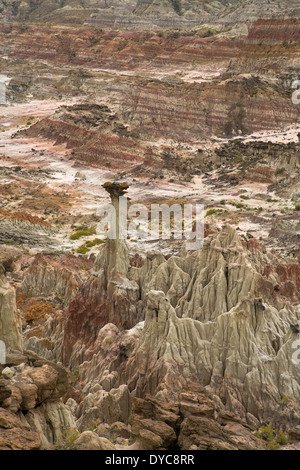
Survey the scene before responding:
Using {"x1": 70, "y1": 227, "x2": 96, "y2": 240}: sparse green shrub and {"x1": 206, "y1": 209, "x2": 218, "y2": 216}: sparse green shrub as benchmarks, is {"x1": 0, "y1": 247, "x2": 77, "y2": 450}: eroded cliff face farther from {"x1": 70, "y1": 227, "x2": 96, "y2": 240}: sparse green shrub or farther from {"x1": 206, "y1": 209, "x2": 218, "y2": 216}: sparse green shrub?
{"x1": 206, "y1": 209, "x2": 218, "y2": 216}: sparse green shrub

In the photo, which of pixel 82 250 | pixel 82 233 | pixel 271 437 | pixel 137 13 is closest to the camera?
pixel 271 437

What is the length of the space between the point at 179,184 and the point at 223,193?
6.28m

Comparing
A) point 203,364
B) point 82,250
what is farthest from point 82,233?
point 203,364

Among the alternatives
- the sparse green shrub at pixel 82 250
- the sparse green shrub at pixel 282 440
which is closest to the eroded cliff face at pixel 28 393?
the sparse green shrub at pixel 282 440

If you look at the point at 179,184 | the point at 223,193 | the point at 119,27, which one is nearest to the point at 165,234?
the point at 223,193

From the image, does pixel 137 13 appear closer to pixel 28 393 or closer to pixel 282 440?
pixel 282 440

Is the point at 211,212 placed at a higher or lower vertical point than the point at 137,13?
lower

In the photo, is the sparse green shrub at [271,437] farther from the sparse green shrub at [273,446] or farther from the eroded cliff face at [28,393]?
the eroded cliff face at [28,393]

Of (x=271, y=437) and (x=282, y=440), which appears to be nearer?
(x=282, y=440)

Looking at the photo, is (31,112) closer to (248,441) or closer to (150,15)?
(150,15)

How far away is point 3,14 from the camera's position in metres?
181

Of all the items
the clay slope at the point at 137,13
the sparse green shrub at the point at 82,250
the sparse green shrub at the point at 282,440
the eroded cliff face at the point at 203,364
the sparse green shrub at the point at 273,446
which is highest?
the clay slope at the point at 137,13

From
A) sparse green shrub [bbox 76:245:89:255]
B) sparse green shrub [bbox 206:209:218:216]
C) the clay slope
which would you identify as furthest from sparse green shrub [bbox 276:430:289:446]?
the clay slope

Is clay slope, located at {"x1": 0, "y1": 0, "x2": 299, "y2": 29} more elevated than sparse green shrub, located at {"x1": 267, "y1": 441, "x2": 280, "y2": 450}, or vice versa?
clay slope, located at {"x1": 0, "y1": 0, "x2": 299, "y2": 29}
